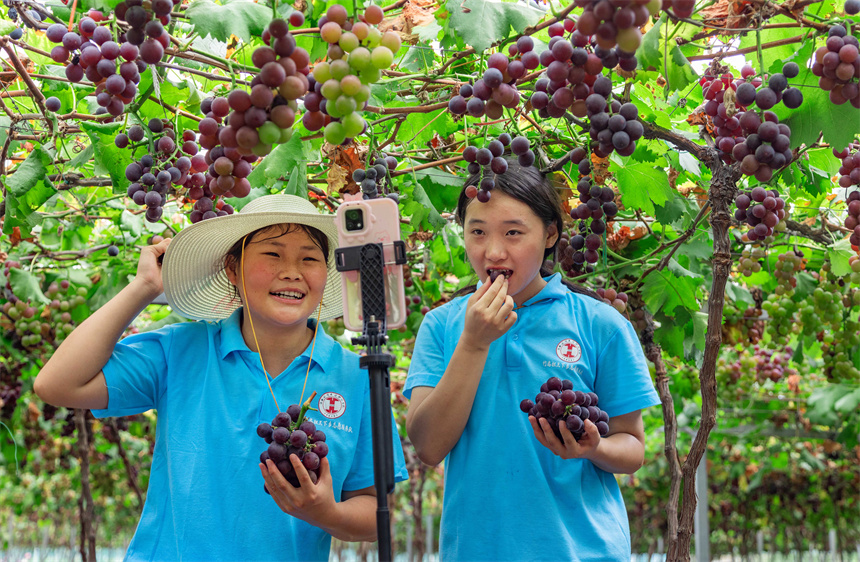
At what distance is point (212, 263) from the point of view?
2406mm

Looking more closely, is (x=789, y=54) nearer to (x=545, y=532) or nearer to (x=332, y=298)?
(x=545, y=532)

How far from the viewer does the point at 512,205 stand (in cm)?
210

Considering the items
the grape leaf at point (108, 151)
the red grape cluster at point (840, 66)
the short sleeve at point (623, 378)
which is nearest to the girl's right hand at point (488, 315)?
the short sleeve at point (623, 378)

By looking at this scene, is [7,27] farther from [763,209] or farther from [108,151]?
[763,209]

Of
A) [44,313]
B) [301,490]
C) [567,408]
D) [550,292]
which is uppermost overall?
[44,313]

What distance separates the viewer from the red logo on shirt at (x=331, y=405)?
2.12 m

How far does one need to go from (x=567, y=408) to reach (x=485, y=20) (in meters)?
0.90

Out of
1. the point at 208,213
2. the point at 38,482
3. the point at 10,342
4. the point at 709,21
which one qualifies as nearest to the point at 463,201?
the point at 208,213

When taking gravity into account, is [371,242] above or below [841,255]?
below

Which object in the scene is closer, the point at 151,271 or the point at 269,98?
the point at 269,98

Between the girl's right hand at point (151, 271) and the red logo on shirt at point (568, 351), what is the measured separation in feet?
3.62

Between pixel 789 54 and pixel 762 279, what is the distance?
2.72m

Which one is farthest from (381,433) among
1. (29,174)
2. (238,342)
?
(29,174)

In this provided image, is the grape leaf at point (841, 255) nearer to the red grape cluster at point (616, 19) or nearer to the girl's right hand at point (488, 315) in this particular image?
the girl's right hand at point (488, 315)
